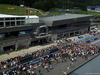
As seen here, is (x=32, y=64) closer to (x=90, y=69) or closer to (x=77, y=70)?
(x=77, y=70)

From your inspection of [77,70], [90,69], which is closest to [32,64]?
[77,70]

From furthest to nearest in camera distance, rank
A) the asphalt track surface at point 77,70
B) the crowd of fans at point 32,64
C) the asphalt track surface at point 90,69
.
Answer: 1. the asphalt track surface at point 90,69
2. the asphalt track surface at point 77,70
3. the crowd of fans at point 32,64

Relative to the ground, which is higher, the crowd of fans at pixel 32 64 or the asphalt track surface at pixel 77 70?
the crowd of fans at pixel 32 64

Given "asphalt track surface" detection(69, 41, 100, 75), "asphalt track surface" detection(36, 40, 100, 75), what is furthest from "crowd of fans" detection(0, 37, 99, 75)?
"asphalt track surface" detection(69, 41, 100, 75)

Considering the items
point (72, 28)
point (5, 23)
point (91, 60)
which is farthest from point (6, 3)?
point (91, 60)

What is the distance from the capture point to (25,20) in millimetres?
33406

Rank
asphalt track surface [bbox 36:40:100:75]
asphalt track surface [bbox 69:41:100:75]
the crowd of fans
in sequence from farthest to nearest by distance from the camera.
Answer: asphalt track surface [bbox 69:41:100:75] < asphalt track surface [bbox 36:40:100:75] < the crowd of fans

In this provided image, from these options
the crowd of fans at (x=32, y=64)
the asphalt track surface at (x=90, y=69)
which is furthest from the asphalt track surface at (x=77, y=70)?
the crowd of fans at (x=32, y=64)

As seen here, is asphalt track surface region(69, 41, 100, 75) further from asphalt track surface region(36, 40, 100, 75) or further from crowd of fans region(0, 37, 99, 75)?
crowd of fans region(0, 37, 99, 75)

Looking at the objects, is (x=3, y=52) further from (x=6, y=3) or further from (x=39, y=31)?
(x=6, y=3)

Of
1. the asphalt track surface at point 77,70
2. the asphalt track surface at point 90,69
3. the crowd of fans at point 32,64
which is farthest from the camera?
the asphalt track surface at point 90,69

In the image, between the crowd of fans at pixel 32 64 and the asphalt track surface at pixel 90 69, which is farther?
the asphalt track surface at pixel 90 69

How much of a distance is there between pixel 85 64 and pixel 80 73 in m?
3.73

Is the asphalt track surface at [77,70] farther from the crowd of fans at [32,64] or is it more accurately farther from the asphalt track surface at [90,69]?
the crowd of fans at [32,64]
